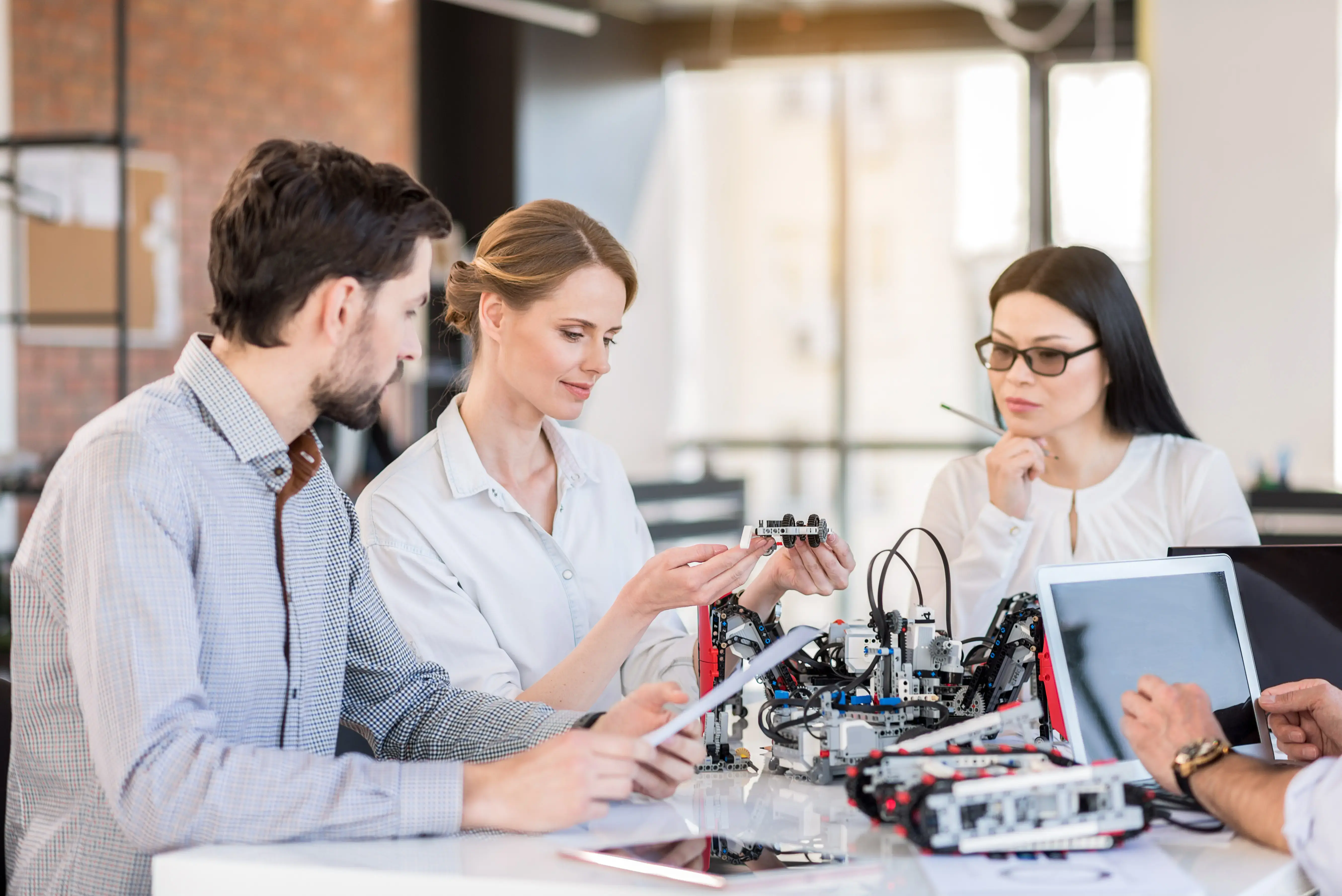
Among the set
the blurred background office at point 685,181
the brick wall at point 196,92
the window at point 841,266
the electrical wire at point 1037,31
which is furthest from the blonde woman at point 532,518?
the electrical wire at point 1037,31

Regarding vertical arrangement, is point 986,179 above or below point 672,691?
above

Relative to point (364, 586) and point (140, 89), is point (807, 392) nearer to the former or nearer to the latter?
point (140, 89)

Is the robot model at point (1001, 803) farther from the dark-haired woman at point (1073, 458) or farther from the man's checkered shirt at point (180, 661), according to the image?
the dark-haired woman at point (1073, 458)

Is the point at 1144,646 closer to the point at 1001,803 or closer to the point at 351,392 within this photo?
the point at 1001,803

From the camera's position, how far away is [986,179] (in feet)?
24.4

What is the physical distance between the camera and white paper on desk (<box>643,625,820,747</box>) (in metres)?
1.39

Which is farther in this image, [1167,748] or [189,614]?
[1167,748]

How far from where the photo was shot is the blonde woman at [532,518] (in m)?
1.85

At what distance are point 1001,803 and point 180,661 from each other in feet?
2.57

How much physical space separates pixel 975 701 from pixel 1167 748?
248 millimetres

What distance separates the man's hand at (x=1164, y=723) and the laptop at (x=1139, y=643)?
0.10 feet

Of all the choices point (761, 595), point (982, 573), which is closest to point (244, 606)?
point (761, 595)

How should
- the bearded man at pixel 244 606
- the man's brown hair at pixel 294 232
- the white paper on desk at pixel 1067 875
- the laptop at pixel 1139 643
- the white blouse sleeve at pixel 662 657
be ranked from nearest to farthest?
the white paper on desk at pixel 1067 875, the bearded man at pixel 244 606, the man's brown hair at pixel 294 232, the laptop at pixel 1139 643, the white blouse sleeve at pixel 662 657

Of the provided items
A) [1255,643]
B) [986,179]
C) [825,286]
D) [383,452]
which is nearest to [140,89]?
[383,452]
